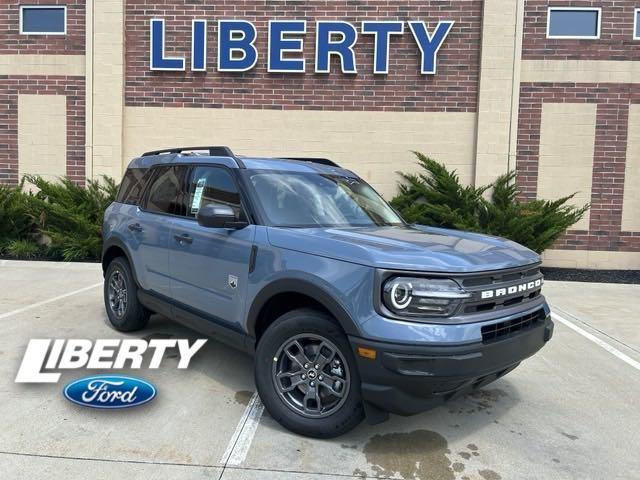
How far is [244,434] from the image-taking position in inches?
130

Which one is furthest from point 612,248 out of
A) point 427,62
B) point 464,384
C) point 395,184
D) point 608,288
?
point 464,384

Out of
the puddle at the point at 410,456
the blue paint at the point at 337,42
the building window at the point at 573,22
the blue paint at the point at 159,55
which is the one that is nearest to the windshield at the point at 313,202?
the puddle at the point at 410,456

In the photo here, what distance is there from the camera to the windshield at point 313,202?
3.79 metres

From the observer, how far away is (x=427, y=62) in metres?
10.7

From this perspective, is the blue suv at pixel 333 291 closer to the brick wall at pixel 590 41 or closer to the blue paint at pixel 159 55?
the blue paint at pixel 159 55

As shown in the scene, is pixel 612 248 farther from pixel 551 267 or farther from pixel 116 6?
pixel 116 6

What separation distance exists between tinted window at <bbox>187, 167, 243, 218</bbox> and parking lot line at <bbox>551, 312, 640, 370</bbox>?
165 inches

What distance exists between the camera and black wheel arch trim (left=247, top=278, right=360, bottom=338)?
2.95m

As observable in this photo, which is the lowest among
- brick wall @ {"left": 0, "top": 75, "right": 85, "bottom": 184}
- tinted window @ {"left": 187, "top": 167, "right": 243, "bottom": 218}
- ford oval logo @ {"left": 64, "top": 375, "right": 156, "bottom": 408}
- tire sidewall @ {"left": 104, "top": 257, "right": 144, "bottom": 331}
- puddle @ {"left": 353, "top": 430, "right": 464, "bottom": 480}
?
ford oval logo @ {"left": 64, "top": 375, "right": 156, "bottom": 408}

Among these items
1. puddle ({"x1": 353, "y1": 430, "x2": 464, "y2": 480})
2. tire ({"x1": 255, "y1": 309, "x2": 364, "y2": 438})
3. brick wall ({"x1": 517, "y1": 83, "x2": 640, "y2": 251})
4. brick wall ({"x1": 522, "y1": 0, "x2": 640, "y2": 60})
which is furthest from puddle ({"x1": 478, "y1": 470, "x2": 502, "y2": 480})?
brick wall ({"x1": 522, "y1": 0, "x2": 640, "y2": 60})

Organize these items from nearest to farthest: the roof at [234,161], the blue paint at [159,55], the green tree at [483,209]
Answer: the roof at [234,161] < the green tree at [483,209] < the blue paint at [159,55]

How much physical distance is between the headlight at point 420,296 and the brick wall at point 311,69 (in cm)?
862

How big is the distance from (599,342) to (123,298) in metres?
5.30

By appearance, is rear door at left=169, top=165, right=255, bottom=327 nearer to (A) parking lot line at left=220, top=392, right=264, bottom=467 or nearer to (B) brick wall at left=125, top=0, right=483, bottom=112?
(A) parking lot line at left=220, top=392, right=264, bottom=467
